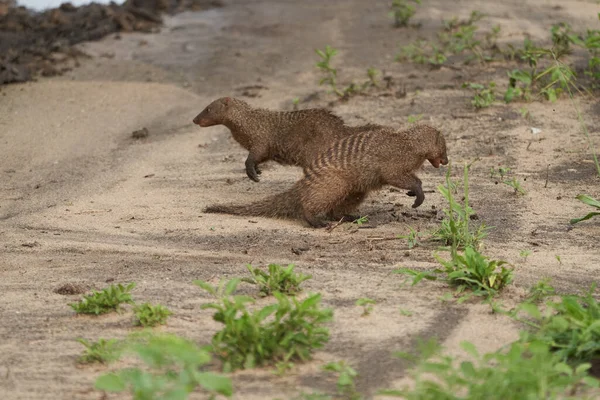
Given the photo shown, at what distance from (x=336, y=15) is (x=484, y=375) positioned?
8197 mm

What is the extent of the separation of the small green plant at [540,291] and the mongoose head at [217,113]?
308 cm

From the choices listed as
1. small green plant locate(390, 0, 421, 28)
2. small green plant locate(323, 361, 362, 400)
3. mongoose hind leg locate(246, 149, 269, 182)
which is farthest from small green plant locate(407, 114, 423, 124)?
small green plant locate(323, 361, 362, 400)

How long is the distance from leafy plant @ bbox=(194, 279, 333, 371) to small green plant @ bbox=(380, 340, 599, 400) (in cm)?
34

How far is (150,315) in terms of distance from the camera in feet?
10.4

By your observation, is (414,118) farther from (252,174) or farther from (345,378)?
(345,378)

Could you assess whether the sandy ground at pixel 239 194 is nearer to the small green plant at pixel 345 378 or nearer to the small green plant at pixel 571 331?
→ the small green plant at pixel 345 378

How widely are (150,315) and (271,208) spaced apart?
1.81 metres

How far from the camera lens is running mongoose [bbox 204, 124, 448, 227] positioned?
4703 mm

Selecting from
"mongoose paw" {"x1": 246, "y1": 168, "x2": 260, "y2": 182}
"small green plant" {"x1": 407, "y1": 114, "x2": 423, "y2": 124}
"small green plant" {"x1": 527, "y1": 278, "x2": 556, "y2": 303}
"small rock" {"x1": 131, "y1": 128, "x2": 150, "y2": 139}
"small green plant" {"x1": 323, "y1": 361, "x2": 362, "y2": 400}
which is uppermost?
"small green plant" {"x1": 323, "y1": 361, "x2": 362, "y2": 400}

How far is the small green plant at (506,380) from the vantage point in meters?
2.39

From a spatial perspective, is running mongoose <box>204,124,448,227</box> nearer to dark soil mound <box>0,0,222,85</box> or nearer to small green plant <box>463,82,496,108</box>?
small green plant <box>463,82,496,108</box>

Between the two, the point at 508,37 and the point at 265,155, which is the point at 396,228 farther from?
the point at 508,37

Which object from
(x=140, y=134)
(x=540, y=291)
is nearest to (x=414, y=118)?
(x=140, y=134)

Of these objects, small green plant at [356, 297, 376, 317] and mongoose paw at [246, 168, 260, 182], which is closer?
small green plant at [356, 297, 376, 317]
